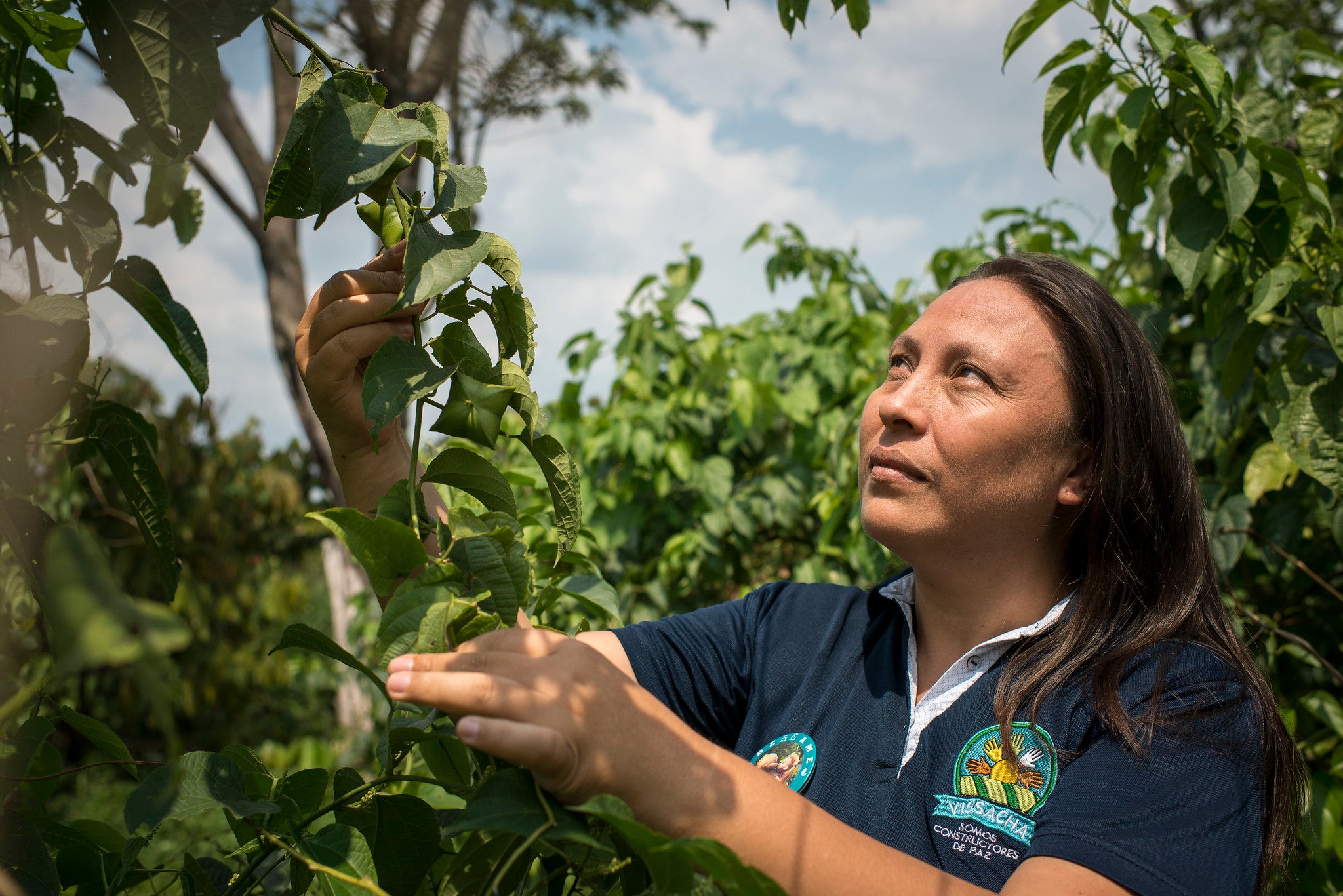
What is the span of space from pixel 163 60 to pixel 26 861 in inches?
26.9

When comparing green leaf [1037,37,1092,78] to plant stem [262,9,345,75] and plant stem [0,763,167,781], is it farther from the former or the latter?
plant stem [0,763,167,781]

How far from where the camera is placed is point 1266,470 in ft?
6.22

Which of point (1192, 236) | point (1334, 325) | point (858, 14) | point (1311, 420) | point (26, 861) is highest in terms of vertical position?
point (858, 14)

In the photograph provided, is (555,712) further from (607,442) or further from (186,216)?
(607,442)

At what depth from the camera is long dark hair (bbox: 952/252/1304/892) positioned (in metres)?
1.12

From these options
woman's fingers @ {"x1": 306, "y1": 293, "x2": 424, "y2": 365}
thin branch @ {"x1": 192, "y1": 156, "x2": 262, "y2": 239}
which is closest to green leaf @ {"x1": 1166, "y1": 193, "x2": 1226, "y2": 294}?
woman's fingers @ {"x1": 306, "y1": 293, "x2": 424, "y2": 365}

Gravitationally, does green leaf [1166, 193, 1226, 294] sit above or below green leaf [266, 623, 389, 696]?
above

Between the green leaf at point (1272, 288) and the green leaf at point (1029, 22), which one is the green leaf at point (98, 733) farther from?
the green leaf at point (1272, 288)

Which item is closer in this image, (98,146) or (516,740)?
(516,740)

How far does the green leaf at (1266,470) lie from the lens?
1.88 m

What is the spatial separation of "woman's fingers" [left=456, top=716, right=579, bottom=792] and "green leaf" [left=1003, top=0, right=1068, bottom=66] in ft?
4.70

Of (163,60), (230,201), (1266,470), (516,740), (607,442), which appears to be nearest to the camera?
(516,740)

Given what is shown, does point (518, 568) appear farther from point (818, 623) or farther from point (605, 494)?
point (605, 494)

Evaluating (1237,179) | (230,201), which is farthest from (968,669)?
(230,201)
